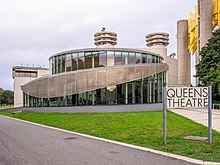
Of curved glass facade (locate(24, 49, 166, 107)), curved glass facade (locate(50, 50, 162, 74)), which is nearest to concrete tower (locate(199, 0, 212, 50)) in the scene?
curved glass facade (locate(24, 49, 166, 107))

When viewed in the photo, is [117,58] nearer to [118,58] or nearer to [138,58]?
[118,58]

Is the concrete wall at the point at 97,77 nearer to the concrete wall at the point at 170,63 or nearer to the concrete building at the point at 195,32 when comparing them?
the concrete building at the point at 195,32

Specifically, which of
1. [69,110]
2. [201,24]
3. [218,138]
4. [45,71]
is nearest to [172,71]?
[201,24]

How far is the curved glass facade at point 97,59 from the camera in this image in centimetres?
3078

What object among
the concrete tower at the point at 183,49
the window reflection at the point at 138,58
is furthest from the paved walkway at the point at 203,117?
the concrete tower at the point at 183,49

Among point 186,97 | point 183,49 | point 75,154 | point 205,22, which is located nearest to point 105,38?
point 183,49

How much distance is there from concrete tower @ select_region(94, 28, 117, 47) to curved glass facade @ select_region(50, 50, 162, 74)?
154ft

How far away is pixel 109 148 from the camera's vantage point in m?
8.82

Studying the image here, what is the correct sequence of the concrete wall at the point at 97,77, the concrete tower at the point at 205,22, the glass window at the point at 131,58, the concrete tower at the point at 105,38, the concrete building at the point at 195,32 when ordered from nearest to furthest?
the concrete wall at the point at 97,77, the glass window at the point at 131,58, the concrete tower at the point at 205,22, the concrete building at the point at 195,32, the concrete tower at the point at 105,38

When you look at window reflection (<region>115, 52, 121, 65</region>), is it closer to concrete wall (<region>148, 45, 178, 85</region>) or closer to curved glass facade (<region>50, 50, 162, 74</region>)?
curved glass facade (<region>50, 50, 162, 74</region>)

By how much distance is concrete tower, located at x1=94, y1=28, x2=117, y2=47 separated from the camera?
8044cm

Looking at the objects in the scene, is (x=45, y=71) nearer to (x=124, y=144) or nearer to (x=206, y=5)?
(x=206, y=5)

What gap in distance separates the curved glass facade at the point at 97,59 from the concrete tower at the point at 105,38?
46.9 metres

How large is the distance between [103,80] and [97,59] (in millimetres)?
4179
